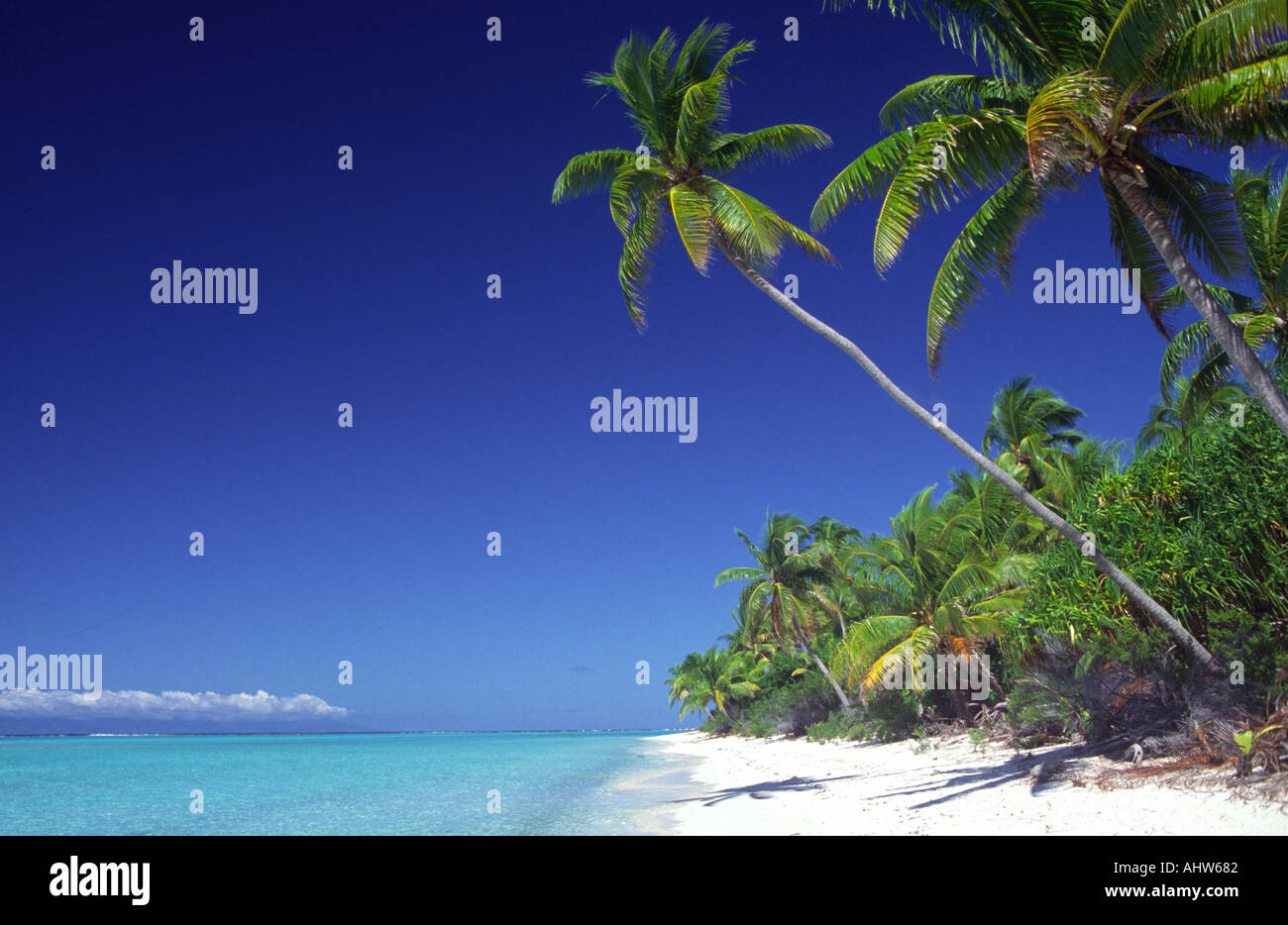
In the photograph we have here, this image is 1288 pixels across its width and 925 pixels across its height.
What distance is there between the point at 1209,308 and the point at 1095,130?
2.47m

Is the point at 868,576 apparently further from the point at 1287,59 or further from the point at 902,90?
the point at 1287,59

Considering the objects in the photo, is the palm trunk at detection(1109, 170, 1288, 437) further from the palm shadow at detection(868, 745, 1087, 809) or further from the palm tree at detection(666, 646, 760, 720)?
the palm tree at detection(666, 646, 760, 720)

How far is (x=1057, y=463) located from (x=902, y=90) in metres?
14.6

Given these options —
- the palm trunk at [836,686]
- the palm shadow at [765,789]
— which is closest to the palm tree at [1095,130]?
the palm shadow at [765,789]

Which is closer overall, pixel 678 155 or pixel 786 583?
pixel 678 155

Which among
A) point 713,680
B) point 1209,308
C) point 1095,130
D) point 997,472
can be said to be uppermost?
point 1095,130

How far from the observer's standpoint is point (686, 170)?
13.2 metres

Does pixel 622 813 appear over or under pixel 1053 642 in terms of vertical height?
under

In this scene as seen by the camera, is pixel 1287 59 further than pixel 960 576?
No

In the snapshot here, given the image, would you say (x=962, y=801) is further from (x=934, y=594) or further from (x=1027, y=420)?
(x=1027, y=420)

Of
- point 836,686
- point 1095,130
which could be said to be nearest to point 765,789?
point 836,686

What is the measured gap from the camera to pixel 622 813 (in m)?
15.5
